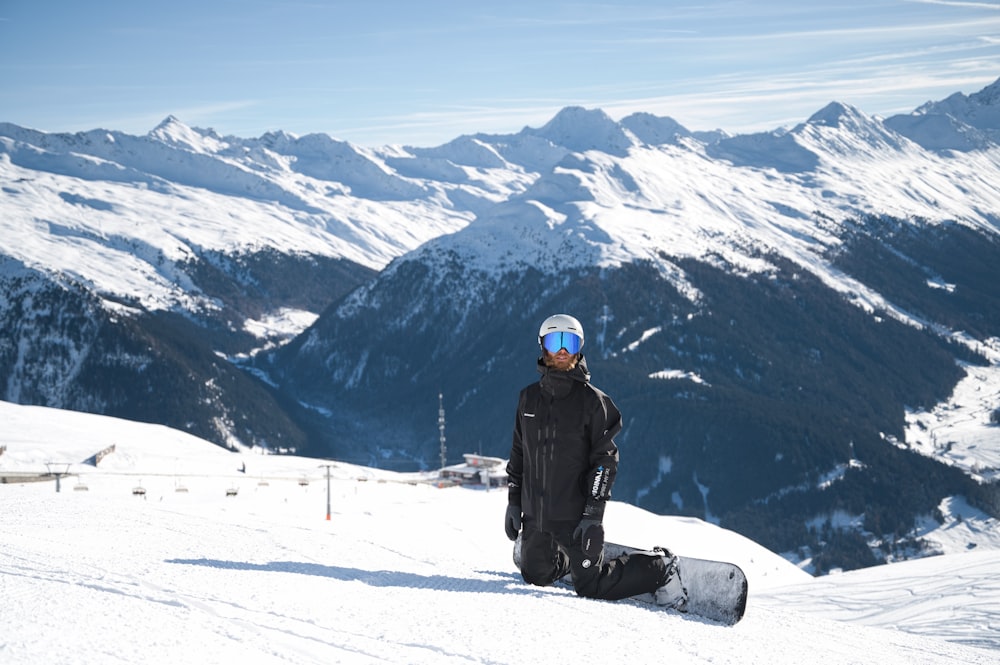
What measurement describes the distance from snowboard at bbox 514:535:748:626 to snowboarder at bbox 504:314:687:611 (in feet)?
0.44

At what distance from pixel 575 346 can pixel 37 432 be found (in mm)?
87317

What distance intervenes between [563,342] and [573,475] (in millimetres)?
1804

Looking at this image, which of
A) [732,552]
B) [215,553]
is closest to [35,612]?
[215,553]

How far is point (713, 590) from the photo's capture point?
1380 cm

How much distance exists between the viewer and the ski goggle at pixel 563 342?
1378cm

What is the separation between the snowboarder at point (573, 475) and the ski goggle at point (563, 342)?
0.04 feet

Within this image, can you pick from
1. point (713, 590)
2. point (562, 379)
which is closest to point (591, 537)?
point (713, 590)

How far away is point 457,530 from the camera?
5266cm

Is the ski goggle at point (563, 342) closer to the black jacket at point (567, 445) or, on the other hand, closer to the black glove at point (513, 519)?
the black jacket at point (567, 445)

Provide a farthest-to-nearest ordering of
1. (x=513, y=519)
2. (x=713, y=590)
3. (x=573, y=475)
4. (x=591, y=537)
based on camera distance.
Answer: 1. (x=513, y=519)
2. (x=573, y=475)
3. (x=713, y=590)
4. (x=591, y=537)

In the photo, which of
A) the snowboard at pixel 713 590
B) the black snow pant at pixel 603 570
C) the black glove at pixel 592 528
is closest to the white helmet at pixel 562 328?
the black glove at pixel 592 528

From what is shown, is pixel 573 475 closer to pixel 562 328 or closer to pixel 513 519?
pixel 513 519

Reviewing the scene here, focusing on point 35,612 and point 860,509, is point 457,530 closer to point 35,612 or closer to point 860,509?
point 35,612

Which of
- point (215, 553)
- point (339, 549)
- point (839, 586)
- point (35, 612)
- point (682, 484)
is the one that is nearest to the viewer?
point (35, 612)
